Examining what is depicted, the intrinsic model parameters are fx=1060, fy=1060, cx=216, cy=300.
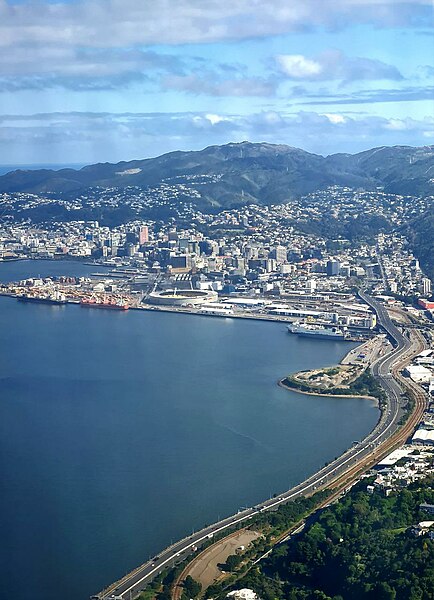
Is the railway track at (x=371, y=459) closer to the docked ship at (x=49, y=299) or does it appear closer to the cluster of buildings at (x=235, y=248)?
the cluster of buildings at (x=235, y=248)

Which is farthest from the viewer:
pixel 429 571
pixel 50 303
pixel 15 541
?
pixel 50 303

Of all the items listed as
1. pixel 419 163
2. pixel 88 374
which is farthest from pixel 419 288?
pixel 419 163

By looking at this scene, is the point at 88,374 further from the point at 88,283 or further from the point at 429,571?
the point at 88,283

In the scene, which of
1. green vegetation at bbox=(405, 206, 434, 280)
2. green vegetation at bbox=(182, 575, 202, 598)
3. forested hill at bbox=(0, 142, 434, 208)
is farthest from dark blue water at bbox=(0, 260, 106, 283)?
green vegetation at bbox=(182, 575, 202, 598)

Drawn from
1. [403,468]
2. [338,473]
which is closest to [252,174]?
[338,473]

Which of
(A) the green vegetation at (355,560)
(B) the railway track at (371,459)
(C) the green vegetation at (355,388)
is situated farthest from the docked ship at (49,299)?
(A) the green vegetation at (355,560)

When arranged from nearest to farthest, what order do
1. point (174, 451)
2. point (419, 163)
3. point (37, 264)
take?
point (174, 451) < point (37, 264) < point (419, 163)

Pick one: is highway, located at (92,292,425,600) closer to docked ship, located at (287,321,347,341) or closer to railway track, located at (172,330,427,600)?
railway track, located at (172,330,427,600)
